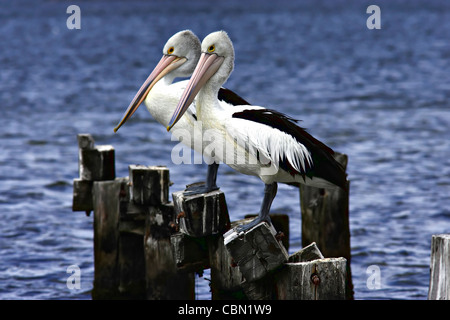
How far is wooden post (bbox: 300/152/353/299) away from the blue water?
59 cm

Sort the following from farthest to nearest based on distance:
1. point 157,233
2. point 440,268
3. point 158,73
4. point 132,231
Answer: point 132,231 < point 157,233 < point 158,73 < point 440,268

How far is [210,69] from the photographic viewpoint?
17.1ft

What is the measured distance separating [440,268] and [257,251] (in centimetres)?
105

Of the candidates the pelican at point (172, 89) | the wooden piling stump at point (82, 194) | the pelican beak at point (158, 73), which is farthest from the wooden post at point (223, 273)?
the wooden piling stump at point (82, 194)

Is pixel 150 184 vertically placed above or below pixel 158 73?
below

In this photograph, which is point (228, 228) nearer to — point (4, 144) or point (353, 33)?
point (4, 144)

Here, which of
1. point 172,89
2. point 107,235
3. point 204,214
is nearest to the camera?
point 204,214

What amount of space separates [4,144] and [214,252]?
1078cm

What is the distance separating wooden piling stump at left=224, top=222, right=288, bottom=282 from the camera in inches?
171

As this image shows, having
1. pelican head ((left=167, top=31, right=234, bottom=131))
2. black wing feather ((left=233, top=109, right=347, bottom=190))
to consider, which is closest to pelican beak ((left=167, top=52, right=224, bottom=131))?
pelican head ((left=167, top=31, right=234, bottom=131))

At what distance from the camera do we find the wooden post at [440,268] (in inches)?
149

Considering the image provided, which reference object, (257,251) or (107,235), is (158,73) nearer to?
(107,235)

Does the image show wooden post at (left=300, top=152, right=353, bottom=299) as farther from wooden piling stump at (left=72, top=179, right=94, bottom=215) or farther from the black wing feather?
the black wing feather

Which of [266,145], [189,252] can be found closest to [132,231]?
[189,252]
